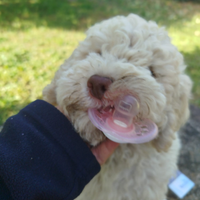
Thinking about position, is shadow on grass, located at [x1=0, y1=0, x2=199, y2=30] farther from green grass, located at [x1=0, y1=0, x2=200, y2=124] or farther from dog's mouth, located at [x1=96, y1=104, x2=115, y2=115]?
dog's mouth, located at [x1=96, y1=104, x2=115, y2=115]

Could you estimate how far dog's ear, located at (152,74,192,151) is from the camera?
1786 millimetres

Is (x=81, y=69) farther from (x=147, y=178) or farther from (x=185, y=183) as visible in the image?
(x=185, y=183)

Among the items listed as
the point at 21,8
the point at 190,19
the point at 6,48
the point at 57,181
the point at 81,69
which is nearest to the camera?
the point at 57,181

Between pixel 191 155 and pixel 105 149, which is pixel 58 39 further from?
pixel 105 149

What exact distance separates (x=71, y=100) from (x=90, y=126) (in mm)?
244

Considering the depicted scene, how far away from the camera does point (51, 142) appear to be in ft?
4.85

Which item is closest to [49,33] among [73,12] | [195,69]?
[73,12]

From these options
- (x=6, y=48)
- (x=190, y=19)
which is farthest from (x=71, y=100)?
(x=190, y=19)

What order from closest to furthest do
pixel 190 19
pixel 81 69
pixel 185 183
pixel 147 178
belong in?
1. pixel 81 69
2. pixel 147 178
3. pixel 185 183
4. pixel 190 19

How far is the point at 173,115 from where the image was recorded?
181 cm

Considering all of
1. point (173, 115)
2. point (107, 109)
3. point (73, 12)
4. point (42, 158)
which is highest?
point (107, 109)

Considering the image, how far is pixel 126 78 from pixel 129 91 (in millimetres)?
97

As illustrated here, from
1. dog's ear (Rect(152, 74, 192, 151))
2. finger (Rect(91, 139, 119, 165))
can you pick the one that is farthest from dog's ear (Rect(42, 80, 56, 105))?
dog's ear (Rect(152, 74, 192, 151))

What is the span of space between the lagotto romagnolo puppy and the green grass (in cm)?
202
